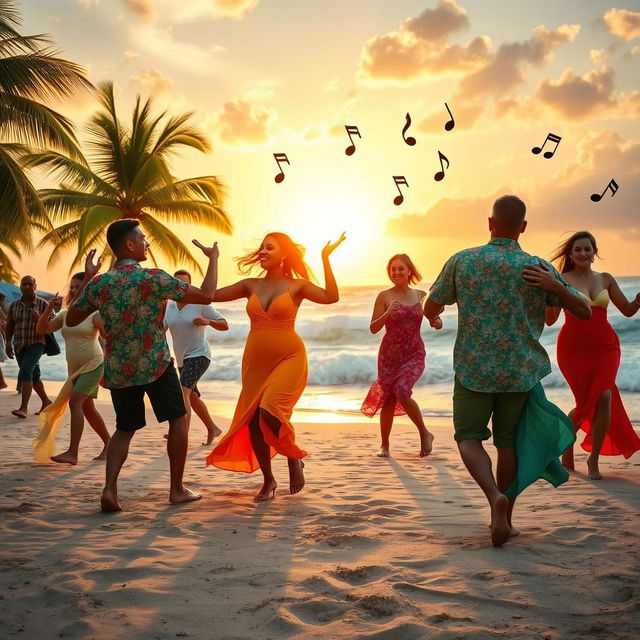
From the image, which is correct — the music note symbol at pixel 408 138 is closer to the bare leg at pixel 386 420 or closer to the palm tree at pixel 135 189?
the bare leg at pixel 386 420

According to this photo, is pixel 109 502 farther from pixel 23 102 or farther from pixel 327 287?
pixel 23 102

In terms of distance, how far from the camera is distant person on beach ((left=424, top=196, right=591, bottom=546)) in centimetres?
421

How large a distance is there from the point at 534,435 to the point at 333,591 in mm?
1563

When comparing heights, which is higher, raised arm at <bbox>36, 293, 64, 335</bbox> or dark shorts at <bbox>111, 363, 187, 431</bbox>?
raised arm at <bbox>36, 293, 64, 335</bbox>

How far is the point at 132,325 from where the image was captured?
512 centimetres

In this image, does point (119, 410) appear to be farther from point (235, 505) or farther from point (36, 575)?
point (36, 575)

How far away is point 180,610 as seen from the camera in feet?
11.1

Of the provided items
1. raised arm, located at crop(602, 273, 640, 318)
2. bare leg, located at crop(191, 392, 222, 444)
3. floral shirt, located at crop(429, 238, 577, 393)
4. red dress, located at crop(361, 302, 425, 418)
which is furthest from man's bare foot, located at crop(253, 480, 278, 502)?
raised arm, located at crop(602, 273, 640, 318)

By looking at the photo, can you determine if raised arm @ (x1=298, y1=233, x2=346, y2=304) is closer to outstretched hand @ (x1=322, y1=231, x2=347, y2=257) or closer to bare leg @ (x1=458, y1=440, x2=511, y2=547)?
outstretched hand @ (x1=322, y1=231, x2=347, y2=257)

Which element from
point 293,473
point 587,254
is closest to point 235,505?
point 293,473

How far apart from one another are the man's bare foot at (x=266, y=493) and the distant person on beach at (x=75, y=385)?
2.31 meters

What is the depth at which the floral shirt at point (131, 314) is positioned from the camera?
508 centimetres

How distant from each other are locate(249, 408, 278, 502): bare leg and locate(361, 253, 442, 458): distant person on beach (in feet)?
8.44

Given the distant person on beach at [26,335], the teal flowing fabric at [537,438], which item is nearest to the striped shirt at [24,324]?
the distant person on beach at [26,335]
